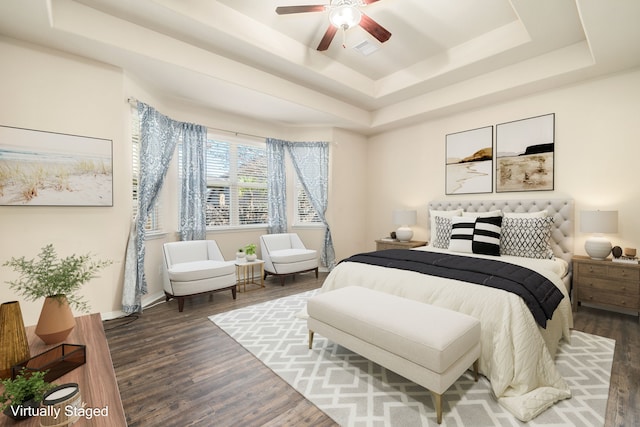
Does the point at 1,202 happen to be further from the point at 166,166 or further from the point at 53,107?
the point at 166,166

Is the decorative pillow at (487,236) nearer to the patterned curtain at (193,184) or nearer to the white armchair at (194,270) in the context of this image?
the white armchair at (194,270)

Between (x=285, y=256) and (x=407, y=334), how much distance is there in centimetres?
303

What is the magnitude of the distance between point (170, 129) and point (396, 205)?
4057mm

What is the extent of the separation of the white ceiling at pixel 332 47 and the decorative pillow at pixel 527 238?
1.77 metres

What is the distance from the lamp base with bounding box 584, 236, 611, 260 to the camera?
3.27 meters

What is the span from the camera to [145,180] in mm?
3643

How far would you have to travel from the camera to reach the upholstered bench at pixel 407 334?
170cm

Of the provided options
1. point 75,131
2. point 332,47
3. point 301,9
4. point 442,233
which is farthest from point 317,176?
point 75,131

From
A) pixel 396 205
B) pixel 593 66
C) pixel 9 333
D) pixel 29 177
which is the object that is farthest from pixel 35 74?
pixel 593 66

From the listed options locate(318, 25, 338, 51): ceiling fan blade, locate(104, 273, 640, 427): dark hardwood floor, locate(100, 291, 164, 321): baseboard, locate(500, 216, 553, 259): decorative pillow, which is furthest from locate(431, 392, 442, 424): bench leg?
locate(100, 291, 164, 321): baseboard

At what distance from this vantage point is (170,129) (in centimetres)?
415

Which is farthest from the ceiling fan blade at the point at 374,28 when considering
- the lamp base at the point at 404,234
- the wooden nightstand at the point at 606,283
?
the wooden nightstand at the point at 606,283

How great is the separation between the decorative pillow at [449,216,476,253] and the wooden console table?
142 inches

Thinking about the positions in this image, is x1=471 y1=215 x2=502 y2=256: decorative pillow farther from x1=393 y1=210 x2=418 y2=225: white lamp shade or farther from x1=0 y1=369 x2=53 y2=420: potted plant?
x1=0 y1=369 x2=53 y2=420: potted plant
